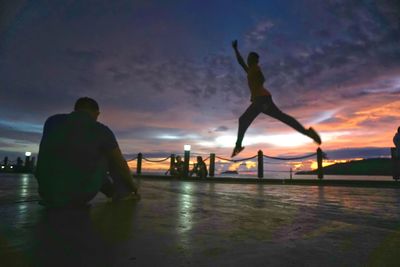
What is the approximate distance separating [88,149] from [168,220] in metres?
0.90

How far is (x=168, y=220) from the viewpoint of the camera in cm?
234

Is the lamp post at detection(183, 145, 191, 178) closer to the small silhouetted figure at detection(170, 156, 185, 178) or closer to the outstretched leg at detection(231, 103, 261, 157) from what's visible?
the small silhouetted figure at detection(170, 156, 185, 178)

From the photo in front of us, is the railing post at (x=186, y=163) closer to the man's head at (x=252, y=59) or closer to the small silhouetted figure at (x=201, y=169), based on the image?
the small silhouetted figure at (x=201, y=169)

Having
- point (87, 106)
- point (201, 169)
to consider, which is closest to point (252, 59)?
point (87, 106)

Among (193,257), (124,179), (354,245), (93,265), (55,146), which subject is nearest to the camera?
(93,265)

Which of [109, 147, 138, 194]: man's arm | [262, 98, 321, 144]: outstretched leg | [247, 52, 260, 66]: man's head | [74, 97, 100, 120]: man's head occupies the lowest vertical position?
[109, 147, 138, 194]: man's arm

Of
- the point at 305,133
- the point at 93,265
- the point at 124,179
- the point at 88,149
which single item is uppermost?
the point at 305,133

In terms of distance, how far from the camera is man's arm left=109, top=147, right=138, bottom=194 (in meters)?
2.72

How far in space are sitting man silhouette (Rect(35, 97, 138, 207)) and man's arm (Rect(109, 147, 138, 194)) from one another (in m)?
0.02

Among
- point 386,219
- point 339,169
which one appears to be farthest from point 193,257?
point 339,169

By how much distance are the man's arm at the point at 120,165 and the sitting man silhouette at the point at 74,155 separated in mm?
17

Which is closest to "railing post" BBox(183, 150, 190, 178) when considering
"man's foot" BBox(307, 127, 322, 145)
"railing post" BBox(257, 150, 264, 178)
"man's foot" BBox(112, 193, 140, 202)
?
"railing post" BBox(257, 150, 264, 178)

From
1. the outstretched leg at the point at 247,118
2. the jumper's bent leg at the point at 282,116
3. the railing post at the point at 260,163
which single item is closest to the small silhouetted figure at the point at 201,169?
the railing post at the point at 260,163

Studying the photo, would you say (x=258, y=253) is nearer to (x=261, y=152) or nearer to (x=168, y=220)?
(x=168, y=220)
